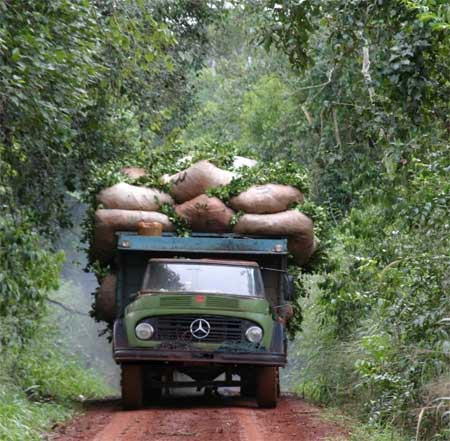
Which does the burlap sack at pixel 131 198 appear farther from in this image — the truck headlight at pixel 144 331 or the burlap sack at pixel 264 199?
the truck headlight at pixel 144 331

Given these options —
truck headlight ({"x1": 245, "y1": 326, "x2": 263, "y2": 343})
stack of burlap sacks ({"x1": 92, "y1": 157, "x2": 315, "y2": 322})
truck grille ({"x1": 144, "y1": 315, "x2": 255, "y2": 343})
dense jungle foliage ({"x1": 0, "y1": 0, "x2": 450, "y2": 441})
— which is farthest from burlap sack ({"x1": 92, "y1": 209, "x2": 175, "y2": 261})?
truck headlight ({"x1": 245, "y1": 326, "x2": 263, "y2": 343})

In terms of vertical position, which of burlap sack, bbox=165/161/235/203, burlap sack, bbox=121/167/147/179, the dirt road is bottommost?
the dirt road

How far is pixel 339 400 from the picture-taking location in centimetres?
1563

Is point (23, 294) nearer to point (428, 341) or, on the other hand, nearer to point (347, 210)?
point (428, 341)

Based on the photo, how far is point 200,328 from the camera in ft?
46.5

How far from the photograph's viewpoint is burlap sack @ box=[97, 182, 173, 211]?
1576 centimetres

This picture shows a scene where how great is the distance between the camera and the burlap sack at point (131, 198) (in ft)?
51.7

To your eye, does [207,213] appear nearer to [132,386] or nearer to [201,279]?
[201,279]

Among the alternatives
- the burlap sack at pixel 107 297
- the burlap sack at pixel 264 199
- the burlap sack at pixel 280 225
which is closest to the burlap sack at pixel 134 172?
the burlap sack at pixel 107 297

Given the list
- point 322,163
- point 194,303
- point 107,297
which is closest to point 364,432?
point 194,303

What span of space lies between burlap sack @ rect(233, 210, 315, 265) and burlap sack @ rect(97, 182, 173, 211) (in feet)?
3.89

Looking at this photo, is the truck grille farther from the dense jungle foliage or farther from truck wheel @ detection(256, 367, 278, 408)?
the dense jungle foliage

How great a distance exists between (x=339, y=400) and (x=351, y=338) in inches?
66.2

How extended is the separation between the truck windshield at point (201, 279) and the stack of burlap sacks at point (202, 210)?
86 centimetres
